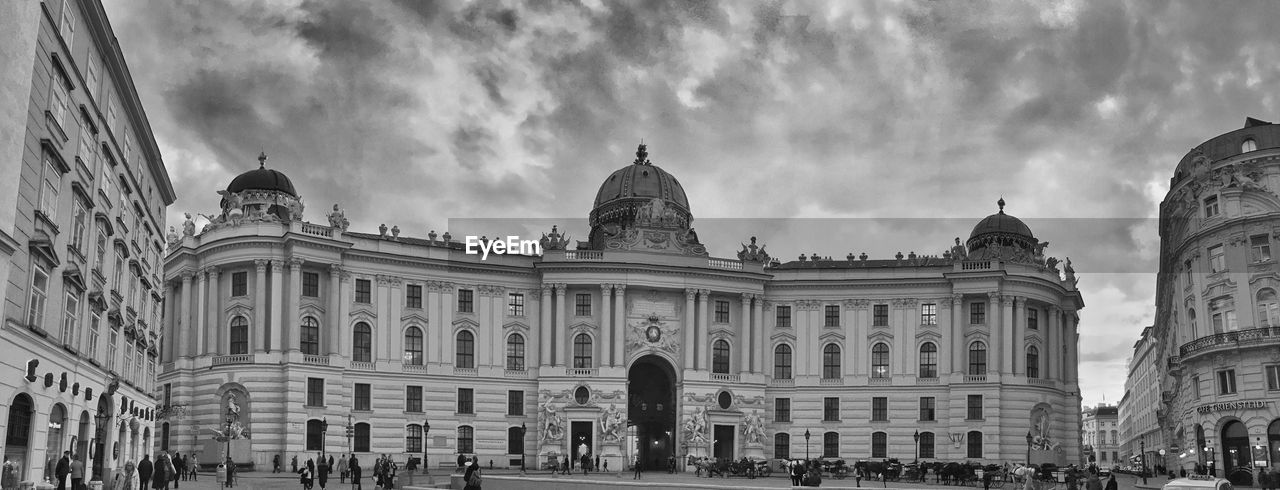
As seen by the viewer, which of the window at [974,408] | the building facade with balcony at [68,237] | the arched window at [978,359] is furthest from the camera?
the arched window at [978,359]

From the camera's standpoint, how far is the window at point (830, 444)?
87250mm

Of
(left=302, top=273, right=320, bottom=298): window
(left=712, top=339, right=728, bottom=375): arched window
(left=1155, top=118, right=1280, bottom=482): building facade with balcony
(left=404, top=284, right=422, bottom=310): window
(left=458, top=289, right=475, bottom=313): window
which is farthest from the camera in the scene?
(left=712, top=339, right=728, bottom=375): arched window

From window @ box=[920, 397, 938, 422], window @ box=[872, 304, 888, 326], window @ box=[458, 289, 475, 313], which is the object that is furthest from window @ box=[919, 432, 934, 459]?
window @ box=[458, 289, 475, 313]

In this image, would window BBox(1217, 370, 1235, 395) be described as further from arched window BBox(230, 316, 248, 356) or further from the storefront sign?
arched window BBox(230, 316, 248, 356)

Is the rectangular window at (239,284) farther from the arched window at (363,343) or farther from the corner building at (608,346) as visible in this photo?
the arched window at (363,343)

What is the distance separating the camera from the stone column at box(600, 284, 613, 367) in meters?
84.2

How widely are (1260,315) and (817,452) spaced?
31.5 metres

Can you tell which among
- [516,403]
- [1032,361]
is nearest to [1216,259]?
[1032,361]

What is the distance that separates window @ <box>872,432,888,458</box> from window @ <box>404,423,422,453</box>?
31.1 m

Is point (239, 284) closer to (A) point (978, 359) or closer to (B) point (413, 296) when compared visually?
(B) point (413, 296)

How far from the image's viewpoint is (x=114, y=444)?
43062mm

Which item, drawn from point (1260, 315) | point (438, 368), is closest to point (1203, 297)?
point (1260, 315)

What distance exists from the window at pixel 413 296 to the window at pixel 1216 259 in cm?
4821

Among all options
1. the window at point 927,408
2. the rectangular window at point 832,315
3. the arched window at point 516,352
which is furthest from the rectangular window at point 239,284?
the window at point 927,408
